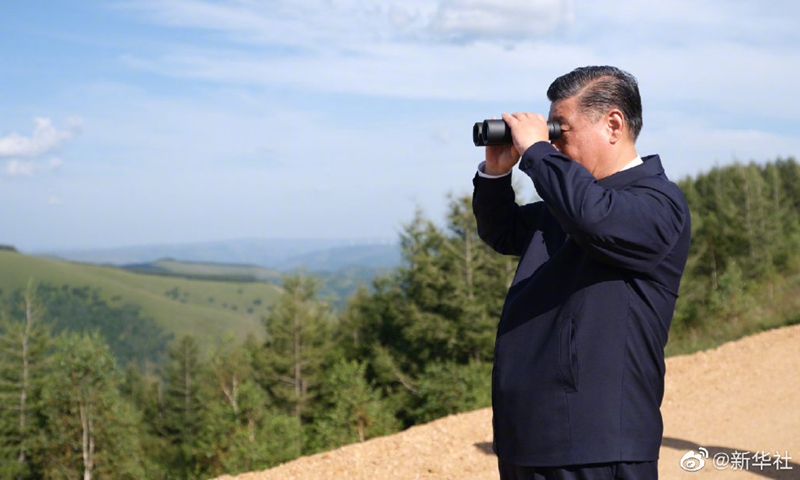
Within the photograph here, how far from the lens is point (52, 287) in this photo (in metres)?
162

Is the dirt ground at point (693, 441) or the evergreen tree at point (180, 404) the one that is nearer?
the dirt ground at point (693, 441)

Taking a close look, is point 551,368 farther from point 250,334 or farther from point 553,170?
point 250,334

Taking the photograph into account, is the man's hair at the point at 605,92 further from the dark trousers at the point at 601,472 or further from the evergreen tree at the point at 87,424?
the evergreen tree at the point at 87,424

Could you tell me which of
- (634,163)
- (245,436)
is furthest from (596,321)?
(245,436)

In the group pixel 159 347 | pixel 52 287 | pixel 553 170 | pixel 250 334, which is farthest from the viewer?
pixel 52 287

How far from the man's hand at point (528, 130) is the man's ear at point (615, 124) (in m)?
0.17

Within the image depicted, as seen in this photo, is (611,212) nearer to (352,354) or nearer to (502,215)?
(502,215)

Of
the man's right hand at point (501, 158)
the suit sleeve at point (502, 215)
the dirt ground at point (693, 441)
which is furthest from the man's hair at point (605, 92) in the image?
the dirt ground at point (693, 441)

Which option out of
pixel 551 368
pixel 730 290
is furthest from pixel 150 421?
pixel 551 368

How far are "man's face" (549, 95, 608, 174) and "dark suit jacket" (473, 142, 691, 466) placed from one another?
0.31ft

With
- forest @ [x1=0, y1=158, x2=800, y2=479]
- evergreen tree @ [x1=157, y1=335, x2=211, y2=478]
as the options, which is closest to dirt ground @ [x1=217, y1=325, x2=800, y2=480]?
forest @ [x1=0, y1=158, x2=800, y2=479]

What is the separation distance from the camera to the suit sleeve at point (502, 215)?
8.14 ft

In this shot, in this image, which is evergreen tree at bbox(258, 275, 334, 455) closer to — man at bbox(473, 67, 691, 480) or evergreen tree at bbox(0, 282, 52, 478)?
evergreen tree at bbox(0, 282, 52, 478)

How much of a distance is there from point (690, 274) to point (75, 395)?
107 ft
